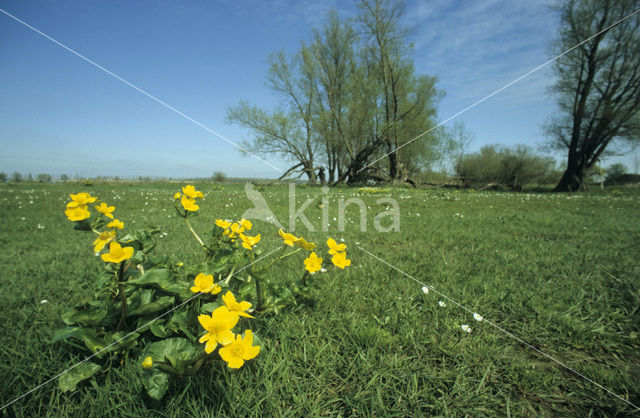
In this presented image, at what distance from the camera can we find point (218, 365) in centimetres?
114

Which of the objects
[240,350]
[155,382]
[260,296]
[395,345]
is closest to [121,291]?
[155,382]

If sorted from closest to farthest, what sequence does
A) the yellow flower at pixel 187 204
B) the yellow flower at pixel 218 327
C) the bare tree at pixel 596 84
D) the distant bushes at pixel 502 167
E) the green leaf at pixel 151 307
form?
the yellow flower at pixel 218 327, the green leaf at pixel 151 307, the yellow flower at pixel 187 204, the bare tree at pixel 596 84, the distant bushes at pixel 502 167

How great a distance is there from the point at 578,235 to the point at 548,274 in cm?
245

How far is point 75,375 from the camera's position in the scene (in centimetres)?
99

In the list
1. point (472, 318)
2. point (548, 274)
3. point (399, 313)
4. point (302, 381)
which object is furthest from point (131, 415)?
point (548, 274)

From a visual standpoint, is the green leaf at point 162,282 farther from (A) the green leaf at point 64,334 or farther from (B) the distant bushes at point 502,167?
(B) the distant bushes at point 502,167

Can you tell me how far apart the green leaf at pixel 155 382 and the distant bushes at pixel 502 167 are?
30899 mm

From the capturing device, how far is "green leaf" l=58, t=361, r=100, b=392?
0.95m

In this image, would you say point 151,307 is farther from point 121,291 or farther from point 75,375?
point 75,375

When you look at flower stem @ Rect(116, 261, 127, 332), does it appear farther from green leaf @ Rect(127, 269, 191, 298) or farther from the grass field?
the grass field

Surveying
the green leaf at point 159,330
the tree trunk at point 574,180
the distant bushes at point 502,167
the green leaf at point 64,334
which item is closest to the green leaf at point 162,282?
the green leaf at point 159,330

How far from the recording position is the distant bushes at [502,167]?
27516 mm

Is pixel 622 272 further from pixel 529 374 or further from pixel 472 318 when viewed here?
pixel 529 374

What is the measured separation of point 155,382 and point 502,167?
35.7 meters
